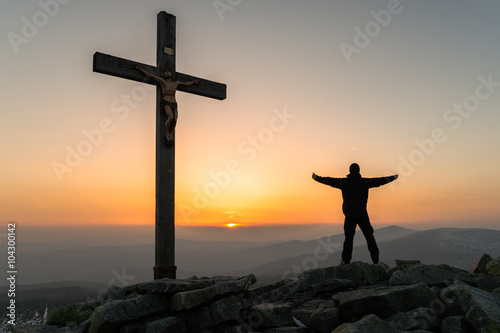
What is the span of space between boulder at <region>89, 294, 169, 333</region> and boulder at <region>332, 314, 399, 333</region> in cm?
299

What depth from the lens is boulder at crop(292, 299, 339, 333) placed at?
6.38 m

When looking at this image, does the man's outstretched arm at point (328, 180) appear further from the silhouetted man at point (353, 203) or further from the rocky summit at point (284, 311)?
the rocky summit at point (284, 311)

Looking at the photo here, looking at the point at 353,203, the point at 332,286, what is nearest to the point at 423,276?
the point at 332,286

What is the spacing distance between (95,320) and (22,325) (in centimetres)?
269

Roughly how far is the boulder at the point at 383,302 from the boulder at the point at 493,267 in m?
4.05

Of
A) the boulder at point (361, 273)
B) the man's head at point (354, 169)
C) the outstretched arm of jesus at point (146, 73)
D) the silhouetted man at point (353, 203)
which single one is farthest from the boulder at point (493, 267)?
the outstretched arm of jesus at point (146, 73)

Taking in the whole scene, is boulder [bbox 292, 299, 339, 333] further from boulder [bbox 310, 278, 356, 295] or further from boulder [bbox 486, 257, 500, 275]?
boulder [bbox 486, 257, 500, 275]

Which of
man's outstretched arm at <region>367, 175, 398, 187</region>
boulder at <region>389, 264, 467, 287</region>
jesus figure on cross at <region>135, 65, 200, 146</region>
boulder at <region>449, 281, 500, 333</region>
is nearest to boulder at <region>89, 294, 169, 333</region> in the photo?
jesus figure on cross at <region>135, 65, 200, 146</region>

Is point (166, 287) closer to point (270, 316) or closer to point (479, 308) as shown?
point (270, 316)

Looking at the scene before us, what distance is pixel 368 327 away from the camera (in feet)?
17.7

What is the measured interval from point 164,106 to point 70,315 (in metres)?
5.13

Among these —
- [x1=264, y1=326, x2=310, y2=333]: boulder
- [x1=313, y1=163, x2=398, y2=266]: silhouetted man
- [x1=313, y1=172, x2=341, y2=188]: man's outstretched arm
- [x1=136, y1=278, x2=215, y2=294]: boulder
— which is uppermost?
[x1=313, y1=172, x2=341, y2=188]: man's outstretched arm

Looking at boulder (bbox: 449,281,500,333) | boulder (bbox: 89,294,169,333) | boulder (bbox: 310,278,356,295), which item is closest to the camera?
boulder (bbox: 449,281,500,333)

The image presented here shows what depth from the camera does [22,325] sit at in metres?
7.98
